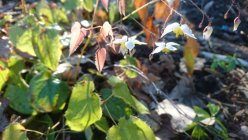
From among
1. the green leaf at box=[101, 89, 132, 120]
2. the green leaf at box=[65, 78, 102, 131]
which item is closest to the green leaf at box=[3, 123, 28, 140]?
the green leaf at box=[65, 78, 102, 131]

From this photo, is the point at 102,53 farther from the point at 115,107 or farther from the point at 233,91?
the point at 233,91

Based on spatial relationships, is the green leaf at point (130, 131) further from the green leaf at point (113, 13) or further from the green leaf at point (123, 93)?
the green leaf at point (113, 13)

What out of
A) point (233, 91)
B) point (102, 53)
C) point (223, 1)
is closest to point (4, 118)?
point (102, 53)

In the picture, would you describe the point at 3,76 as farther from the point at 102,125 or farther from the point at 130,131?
the point at 130,131

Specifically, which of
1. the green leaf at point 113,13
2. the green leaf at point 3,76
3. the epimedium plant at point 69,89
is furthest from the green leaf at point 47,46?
the green leaf at point 113,13

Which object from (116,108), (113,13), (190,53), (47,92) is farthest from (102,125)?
(113,13)

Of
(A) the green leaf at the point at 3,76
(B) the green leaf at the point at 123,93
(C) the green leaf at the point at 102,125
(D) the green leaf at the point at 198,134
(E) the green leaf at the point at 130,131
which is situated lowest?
(D) the green leaf at the point at 198,134
